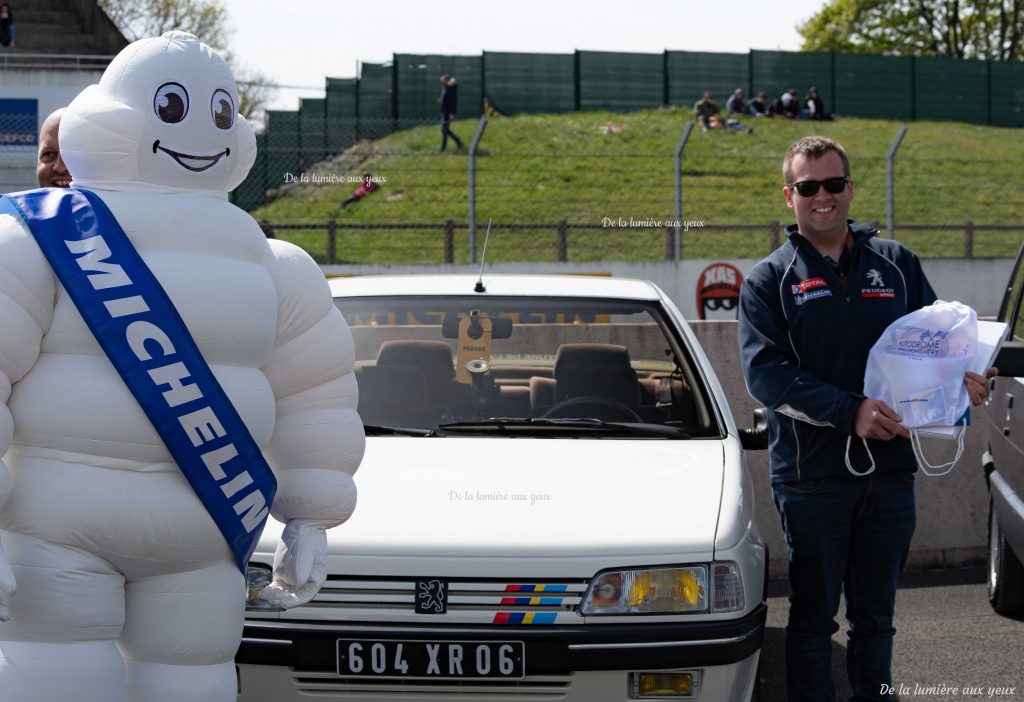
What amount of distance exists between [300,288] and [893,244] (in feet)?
6.66

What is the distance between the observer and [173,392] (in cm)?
268

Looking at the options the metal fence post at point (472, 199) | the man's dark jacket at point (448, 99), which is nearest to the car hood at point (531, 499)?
the metal fence post at point (472, 199)

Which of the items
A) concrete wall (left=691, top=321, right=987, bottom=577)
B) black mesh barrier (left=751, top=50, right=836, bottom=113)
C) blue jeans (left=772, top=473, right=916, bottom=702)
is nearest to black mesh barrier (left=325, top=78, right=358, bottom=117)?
black mesh barrier (left=751, top=50, right=836, bottom=113)

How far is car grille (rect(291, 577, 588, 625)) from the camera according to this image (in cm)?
363

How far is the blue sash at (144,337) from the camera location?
104 inches

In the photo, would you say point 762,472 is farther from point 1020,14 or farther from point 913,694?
point 1020,14

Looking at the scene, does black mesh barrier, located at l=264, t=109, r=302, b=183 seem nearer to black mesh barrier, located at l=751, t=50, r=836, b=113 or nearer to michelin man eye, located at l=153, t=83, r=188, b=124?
michelin man eye, located at l=153, t=83, r=188, b=124

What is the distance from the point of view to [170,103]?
283 cm

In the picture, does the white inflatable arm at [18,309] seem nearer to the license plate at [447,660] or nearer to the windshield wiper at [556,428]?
the license plate at [447,660]

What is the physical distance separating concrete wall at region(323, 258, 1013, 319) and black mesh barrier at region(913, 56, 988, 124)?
75.7 ft

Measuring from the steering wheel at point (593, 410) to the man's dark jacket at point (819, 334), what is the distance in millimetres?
700

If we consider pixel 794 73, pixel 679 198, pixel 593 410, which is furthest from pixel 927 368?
pixel 794 73

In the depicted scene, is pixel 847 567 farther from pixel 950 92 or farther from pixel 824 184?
pixel 950 92

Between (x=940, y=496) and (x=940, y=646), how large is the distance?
1.61 metres
